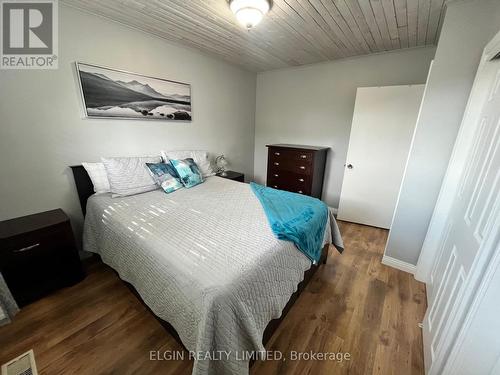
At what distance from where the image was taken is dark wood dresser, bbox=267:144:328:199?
2980 mm

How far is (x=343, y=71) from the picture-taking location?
9.53 ft

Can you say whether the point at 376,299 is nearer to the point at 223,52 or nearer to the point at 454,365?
the point at 454,365

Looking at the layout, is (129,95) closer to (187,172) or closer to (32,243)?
(187,172)

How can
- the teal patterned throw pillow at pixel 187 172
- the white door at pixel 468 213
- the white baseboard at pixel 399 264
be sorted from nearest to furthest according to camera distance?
the white door at pixel 468 213
the white baseboard at pixel 399 264
the teal patterned throw pillow at pixel 187 172

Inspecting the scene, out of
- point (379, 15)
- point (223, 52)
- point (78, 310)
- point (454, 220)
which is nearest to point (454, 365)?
point (454, 220)

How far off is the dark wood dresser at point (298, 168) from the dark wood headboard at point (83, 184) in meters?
2.44

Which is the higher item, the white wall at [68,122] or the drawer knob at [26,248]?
the white wall at [68,122]

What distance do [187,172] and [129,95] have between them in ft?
3.27

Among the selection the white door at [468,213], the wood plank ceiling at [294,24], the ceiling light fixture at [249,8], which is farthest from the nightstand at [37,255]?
the white door at [468,213]

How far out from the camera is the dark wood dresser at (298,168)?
117 inches

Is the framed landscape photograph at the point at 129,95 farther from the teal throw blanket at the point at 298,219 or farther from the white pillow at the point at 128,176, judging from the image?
the teal throw blanket at the point at 298,219

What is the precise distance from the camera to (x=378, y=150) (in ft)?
8.77

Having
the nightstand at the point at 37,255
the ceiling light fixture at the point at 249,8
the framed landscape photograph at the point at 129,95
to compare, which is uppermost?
the ceiling light fixture at the point at 249,8

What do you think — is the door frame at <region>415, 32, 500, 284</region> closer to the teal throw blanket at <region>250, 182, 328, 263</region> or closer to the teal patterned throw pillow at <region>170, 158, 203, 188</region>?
the teal throw blanket at <region>250, 182, 328, 263</region>
